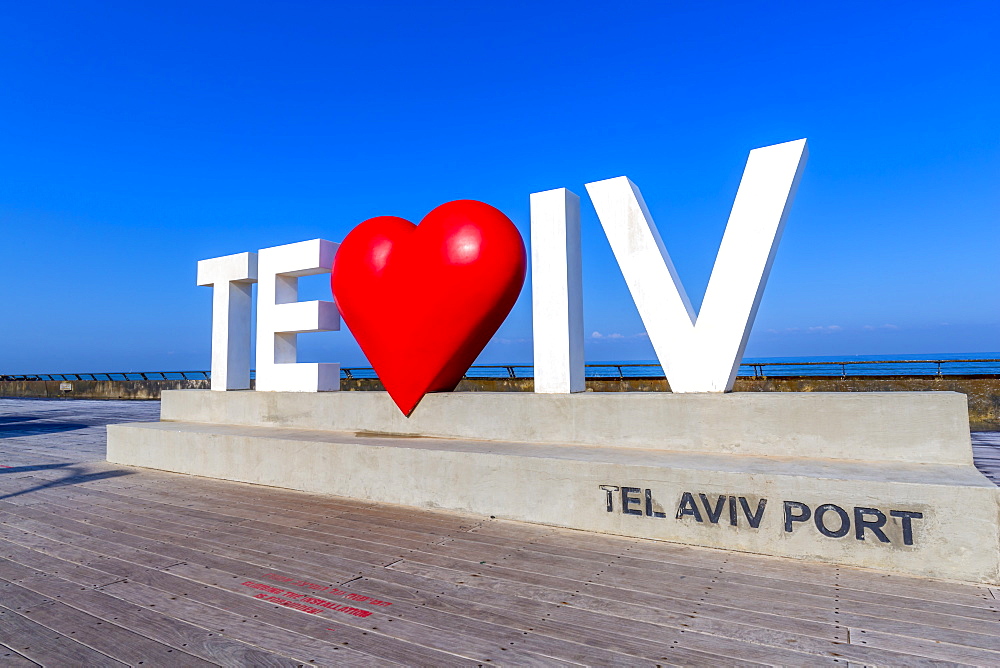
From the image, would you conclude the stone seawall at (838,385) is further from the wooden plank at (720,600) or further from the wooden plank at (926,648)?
the wooden plank at (926,648)

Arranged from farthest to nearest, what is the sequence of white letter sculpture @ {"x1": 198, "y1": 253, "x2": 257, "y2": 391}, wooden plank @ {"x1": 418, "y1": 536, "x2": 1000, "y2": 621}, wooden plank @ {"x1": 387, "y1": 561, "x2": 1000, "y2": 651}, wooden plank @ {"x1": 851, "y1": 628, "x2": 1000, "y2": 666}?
white letter sculpture @ {"x1": 198, "y1": 253, "x2": 257, "y2": 391} < wooden plank @ {"x1": 418, "y1": 536, "x2": 1000, "y2": 621} < wooden plank @ {"x1": 387, "y1": 561, "x2": 1000, "y2": 651} < wooden plank @ {"x1": 851, "y1": 628, "x2": 1000, "y2": 666}

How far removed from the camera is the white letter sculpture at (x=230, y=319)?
10430 mm

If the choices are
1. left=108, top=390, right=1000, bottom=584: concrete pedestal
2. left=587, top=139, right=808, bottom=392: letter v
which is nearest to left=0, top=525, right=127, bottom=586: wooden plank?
left=108, top=390, right=1000, bottom=584: concrete pedestal

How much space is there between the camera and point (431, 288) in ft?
24.4

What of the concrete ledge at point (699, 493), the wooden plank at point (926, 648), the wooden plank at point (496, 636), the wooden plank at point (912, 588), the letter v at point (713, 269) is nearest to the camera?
the wooden plank at point (926, 648)

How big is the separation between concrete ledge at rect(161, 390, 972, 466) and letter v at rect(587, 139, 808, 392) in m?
0.52

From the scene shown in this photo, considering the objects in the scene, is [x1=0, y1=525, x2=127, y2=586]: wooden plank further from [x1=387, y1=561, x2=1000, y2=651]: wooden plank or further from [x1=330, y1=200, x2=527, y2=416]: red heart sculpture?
[x1=330, y1=200, x2=527, y2=416]: red heart sculpture

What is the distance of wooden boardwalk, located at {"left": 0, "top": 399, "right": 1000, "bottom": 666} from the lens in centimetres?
312

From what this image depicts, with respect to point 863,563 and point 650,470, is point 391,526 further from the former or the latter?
point 863,563

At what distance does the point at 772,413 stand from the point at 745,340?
985mm

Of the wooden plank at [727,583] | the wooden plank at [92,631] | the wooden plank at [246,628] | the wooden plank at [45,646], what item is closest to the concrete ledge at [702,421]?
the wooden plank at [727,583]

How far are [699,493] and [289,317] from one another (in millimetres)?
7042

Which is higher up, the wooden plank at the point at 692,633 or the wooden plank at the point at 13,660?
the wooden plank at the point at 692,633

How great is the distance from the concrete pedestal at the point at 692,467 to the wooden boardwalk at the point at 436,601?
0.24 m
